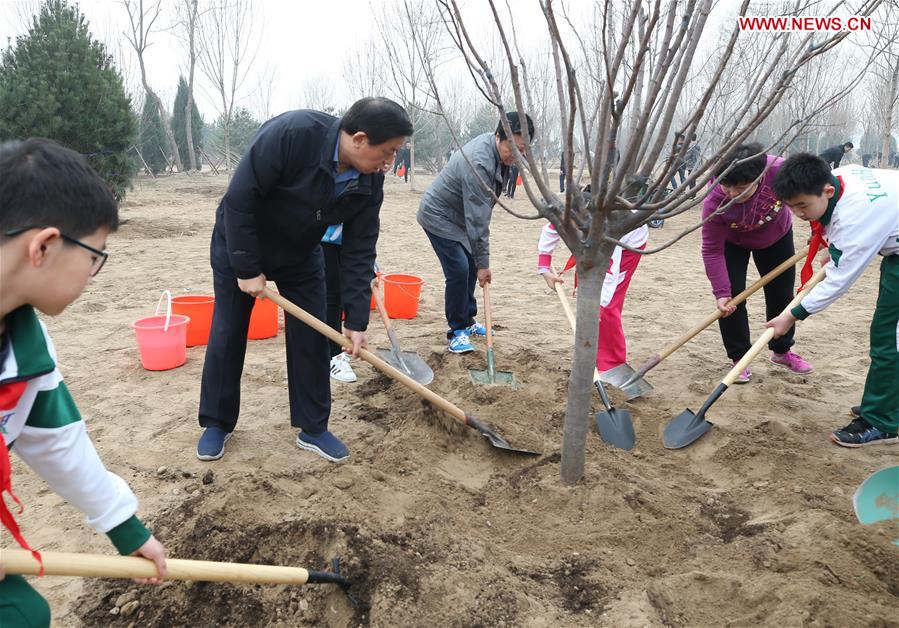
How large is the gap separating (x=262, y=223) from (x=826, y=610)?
8.58 feet

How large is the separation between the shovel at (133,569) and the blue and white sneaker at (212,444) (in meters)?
1.32

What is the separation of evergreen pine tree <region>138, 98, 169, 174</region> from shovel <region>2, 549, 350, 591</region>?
25.1 m

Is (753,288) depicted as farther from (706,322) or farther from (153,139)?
(153,139)

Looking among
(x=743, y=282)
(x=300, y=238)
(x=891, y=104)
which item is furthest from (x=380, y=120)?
(x=891, y=104)

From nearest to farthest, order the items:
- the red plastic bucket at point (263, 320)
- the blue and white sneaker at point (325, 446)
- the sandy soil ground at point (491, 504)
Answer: the sandy soil ground at point (491, 504), the blue and white sneaker at point (325, 446), the red plastic bucket at point (263, 320)

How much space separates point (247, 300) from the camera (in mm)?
3021

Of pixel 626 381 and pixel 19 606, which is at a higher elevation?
pixel 19 606

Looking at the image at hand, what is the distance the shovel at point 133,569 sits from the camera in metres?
1.36

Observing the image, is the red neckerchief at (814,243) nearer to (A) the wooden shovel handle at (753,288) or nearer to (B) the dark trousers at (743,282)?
(A) the wooden shovel handle at (753,288)

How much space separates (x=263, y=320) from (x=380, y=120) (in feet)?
9.18

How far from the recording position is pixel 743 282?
4.43 metres

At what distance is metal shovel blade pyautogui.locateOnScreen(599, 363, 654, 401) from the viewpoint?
→ 4059mm

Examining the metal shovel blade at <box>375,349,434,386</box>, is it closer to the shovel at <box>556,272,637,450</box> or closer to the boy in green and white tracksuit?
the shovel at <box>556,272,637,450</box>

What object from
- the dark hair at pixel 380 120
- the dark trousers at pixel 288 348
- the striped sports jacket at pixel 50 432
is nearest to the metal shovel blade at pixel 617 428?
the dark trousers at pixel 288 348
